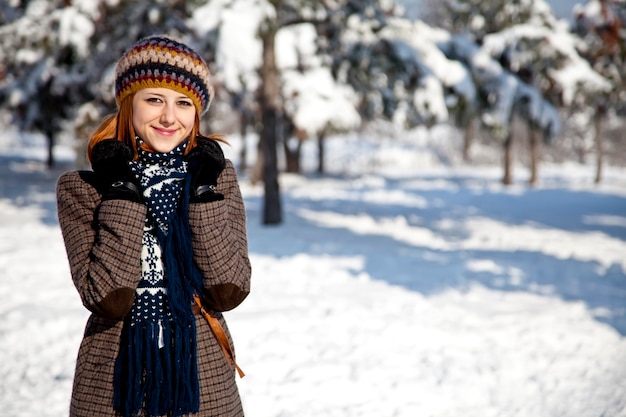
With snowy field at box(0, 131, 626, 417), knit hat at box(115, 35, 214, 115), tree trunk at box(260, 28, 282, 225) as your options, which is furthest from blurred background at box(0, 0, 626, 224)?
knit hat at box(115, 35, 214, 115)

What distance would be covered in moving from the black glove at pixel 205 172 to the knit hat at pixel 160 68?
24 centimetres

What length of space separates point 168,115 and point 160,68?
17 centimetres

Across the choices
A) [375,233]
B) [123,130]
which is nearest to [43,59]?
[375,233]

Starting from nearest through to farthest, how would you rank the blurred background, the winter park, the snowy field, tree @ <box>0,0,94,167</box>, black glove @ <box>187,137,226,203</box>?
black glove @ <box>187,137,226,203</box> < the snowy field < the winter park < the blurred background < tree @ <box>0,0,94,167</box>

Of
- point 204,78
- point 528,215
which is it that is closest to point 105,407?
point 204,78

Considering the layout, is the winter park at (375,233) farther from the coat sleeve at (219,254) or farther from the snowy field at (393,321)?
the coat sleeve at (219,254)

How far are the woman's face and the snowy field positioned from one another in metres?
2.53

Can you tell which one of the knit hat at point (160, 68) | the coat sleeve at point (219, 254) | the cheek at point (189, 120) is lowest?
the coat sleeve at point (219, 254)

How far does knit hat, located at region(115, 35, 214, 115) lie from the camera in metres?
1.88

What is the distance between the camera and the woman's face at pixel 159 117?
6.22ft

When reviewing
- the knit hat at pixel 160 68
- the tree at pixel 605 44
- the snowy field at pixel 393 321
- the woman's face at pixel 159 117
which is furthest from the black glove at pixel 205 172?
the tree at pixel 605 44

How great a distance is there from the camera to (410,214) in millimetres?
14086

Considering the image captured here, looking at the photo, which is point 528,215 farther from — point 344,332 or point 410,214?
point 344,332

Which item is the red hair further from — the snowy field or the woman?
the snowy field
